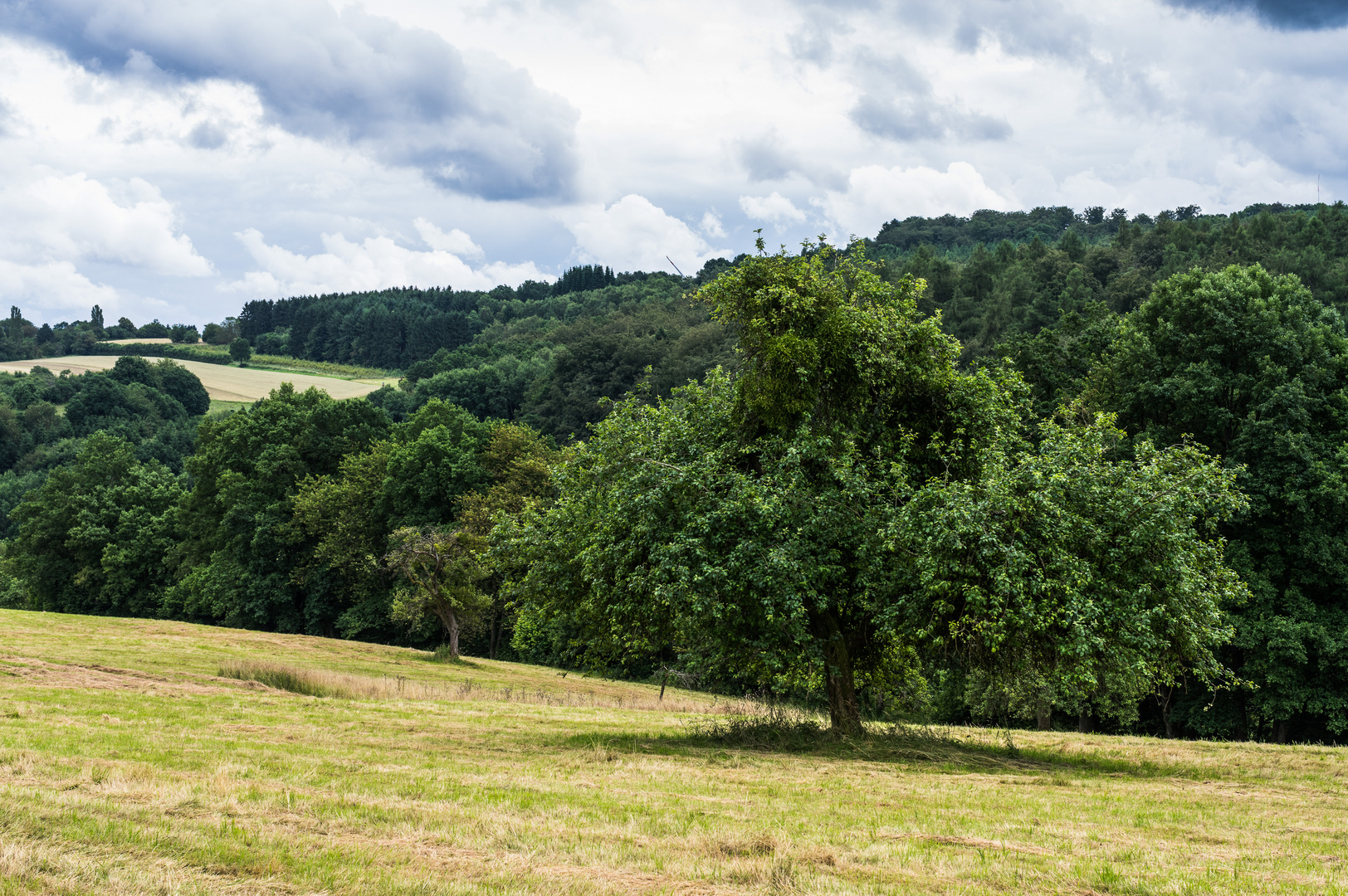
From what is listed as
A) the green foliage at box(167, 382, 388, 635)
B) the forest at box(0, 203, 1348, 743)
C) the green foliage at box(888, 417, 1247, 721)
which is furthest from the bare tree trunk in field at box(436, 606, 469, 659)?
the green foliage at box(888, 417, 1247, 721)

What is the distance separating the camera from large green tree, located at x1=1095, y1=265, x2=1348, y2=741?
34375mm

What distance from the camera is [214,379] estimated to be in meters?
187

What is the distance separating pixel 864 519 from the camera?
743 inches

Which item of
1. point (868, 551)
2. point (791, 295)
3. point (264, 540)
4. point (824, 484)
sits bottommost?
point (264, 540)

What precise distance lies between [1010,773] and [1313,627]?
23.6 m

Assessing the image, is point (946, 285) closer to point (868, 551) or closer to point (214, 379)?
point (868, 551)

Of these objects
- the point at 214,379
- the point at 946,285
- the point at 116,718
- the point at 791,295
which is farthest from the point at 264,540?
the point at 214,379

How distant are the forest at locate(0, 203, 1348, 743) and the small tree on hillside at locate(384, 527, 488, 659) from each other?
0.27 meters

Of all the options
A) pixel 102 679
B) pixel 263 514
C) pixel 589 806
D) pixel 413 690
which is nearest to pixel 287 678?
pixel 413 690

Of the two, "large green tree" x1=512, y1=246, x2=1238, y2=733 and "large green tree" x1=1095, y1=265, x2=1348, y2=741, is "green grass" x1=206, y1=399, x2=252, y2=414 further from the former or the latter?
"large green tree" x1=512, y1=246, x2=1238, y2=733

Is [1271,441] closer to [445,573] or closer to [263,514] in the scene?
[445,573]

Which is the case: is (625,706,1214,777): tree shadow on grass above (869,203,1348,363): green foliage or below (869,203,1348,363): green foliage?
below

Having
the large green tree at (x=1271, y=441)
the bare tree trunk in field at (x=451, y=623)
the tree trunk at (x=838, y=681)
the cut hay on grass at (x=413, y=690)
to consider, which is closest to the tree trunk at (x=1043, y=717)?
the large green tree at (x=1271, y=441)

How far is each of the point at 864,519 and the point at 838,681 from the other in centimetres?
460
